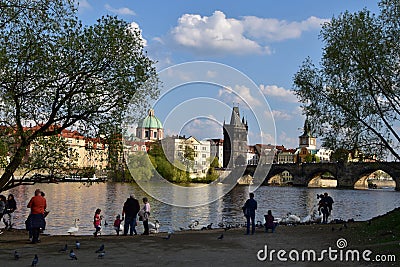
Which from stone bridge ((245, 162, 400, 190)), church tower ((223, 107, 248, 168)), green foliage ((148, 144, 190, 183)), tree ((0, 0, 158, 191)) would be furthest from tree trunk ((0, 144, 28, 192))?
stone bridge ((245, 162, 400, 190))

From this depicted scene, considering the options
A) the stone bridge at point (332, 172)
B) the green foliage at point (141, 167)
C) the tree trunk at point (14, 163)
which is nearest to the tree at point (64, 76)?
the tree trunk at point (14, 163)

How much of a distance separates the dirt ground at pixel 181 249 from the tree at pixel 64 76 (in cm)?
430

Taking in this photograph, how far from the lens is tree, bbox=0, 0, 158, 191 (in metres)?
17.4

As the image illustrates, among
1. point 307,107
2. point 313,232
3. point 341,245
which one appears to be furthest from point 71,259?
point 307,107

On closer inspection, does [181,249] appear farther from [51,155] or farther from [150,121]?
[150,121]

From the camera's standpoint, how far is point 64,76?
18.5 m

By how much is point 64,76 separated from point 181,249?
25.6 feet

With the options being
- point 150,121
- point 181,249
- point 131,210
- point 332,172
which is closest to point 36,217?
point 131,210

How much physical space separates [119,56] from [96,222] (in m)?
7.63

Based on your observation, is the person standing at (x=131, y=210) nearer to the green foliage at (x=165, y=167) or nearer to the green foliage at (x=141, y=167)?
the green foliage at (x=141, y=167)

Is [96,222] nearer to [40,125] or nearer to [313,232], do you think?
[40,125]

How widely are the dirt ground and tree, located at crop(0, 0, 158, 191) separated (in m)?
4.30

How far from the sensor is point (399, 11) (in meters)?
22.0

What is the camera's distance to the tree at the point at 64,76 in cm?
1744
